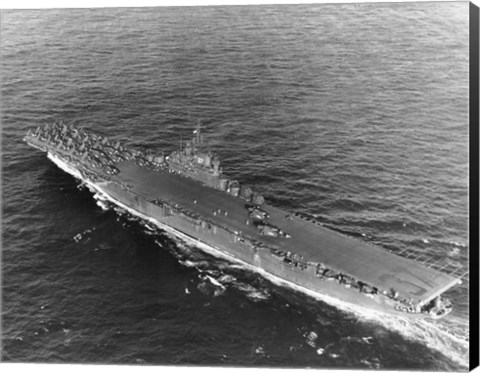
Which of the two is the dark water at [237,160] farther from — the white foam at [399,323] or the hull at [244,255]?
the hull at [244,255]

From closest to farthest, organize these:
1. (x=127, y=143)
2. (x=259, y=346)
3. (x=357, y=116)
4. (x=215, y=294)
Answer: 1. (x=259, y=346)
2. (x=215, y=294)
3. (x=357, y=116)
4. (x=127, y=143)

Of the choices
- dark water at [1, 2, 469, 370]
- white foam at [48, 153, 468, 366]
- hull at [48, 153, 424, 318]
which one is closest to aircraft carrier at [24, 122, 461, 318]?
hull at [48, 153, 424, 318]

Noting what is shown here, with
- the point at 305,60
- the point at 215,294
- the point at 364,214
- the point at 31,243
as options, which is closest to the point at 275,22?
the point at 305,60

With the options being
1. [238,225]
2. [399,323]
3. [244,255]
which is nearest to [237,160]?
[238,225]

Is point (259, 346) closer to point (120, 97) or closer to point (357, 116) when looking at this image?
point (357, 116)

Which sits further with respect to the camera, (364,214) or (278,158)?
(278,158)

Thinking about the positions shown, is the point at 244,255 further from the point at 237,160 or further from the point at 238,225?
the point at 237,160

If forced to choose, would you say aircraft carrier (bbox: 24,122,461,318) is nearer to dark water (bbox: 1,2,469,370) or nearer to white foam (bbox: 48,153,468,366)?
white foam (bbox: 48,153,468,366)
